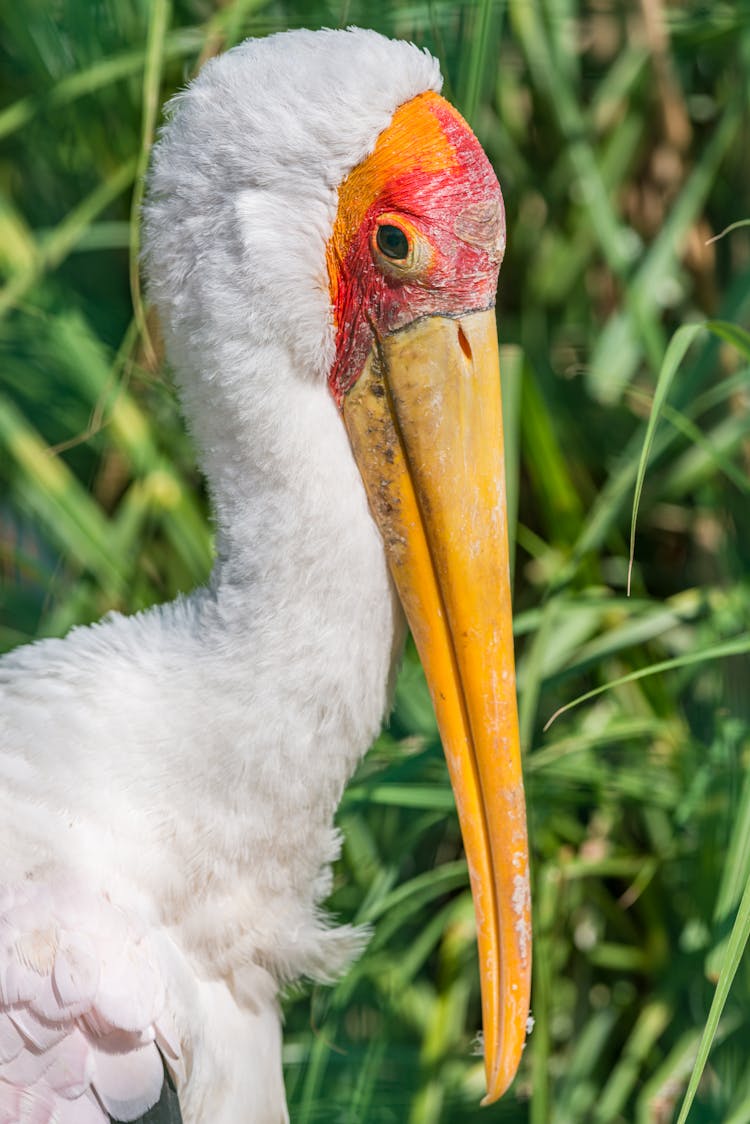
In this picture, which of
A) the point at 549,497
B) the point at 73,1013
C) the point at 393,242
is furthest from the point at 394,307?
the point at 549,497

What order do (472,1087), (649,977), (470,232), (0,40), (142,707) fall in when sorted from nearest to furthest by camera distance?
(470,232) → (142,707) → (472,1087) → (649,977) → (0,40)

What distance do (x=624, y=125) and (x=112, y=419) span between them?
1.07 meters

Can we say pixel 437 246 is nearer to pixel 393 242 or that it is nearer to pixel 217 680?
pixel 393 242

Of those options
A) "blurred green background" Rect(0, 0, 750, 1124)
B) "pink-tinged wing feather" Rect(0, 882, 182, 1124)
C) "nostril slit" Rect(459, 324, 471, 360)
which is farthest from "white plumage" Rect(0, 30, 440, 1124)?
"blurred green background" Rect(0, 0, 750, 1124)

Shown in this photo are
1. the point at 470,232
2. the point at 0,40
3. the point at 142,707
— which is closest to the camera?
the point at 470,232

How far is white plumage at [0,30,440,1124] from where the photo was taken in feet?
4.60

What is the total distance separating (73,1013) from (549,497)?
1.24 m

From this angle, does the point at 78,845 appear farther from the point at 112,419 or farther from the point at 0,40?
the point at 0,40

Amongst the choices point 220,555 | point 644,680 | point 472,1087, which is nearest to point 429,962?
point 472,1087

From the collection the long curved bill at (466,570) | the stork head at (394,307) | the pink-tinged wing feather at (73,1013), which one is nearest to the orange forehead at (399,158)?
the stork head at (394,307)

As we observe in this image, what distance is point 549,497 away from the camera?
235cm

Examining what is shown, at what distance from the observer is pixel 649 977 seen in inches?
91.6

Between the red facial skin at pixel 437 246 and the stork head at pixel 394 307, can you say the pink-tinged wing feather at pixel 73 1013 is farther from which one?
the red facial skin at pixel 437 246

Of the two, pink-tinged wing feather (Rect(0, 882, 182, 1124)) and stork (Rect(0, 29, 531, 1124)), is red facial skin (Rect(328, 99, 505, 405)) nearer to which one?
stork (Rect(0, 29, 531, 1124))
